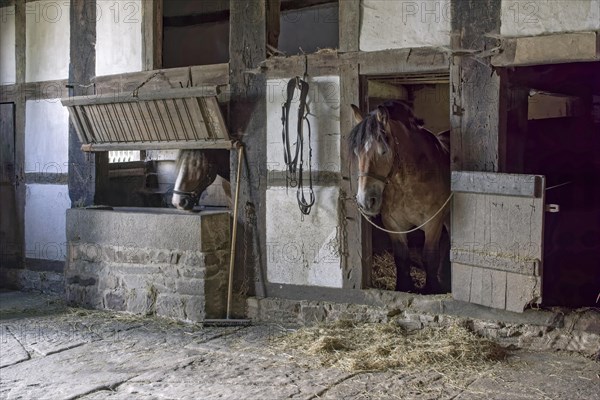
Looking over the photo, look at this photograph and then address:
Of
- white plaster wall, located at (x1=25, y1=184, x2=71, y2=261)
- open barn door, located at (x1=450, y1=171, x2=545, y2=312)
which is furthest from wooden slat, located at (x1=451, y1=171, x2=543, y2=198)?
white plaster wall, located at (x1=25, y1=184, x2=71, y2=261)

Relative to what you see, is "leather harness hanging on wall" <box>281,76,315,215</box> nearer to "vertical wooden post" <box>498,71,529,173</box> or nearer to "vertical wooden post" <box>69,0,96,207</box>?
"vertical wooden post" <box>498,71,529,173</box>

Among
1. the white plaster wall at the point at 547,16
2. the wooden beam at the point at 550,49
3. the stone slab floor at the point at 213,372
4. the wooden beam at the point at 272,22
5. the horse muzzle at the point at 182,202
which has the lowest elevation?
the stone slab floor at the point at 213,372

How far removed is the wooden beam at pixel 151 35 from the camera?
22.1 ft

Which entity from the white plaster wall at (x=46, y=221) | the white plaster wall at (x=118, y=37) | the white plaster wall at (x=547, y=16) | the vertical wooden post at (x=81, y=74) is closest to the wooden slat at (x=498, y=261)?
the white plaster wall at (x=547, y=16)

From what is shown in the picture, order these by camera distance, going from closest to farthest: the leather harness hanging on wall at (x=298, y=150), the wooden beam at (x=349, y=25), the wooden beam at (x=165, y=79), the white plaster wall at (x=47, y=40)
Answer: the wooden beam at (x=349, y=25) < the leather harness hanging on wall at (x=298, y=150) < the wooden beam at (x=165, y=79) < the white plaster wall at (x=47, y=40)

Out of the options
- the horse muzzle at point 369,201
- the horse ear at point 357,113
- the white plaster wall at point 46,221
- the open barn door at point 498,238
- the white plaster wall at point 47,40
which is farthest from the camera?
the white plaster wall at point 46,221

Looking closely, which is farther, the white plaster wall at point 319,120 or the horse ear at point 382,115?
the white plaster wall at point 319,120

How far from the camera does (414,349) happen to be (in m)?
4.87

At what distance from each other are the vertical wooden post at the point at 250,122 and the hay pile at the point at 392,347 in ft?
3.33

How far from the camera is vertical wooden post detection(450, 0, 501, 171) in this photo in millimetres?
5016

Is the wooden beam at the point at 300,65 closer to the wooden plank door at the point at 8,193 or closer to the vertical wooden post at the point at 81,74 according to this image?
the vertical wooden post at the point at 81,74

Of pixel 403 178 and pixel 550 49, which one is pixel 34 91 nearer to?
pixel 403 178

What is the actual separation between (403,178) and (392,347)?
4.84 feet

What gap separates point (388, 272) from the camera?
665 centimetres
